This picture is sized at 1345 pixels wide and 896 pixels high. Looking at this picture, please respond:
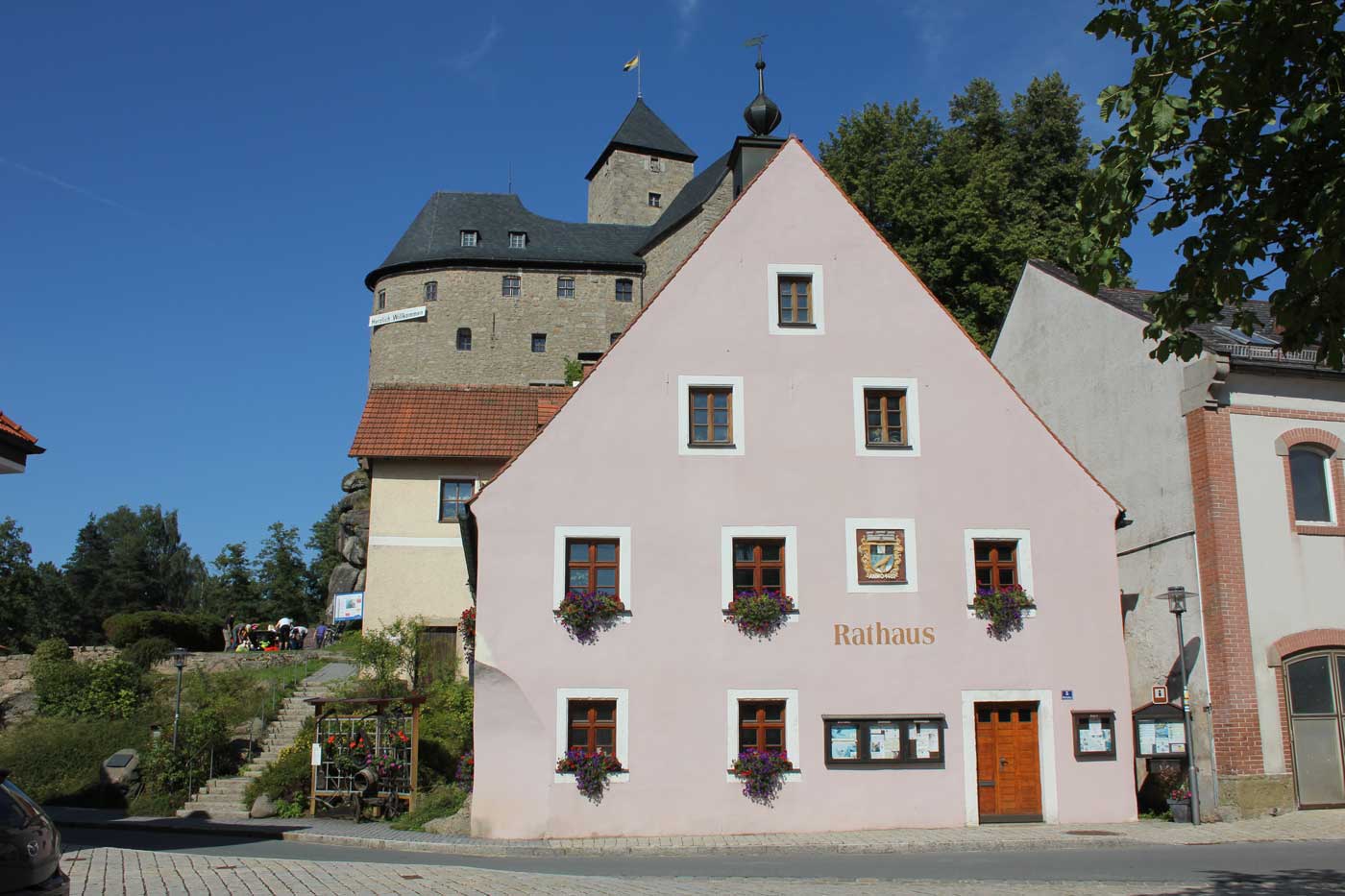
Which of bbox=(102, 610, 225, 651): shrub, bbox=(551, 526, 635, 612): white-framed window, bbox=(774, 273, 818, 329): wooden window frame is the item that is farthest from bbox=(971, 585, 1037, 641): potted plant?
bbox=(102, 610, 225, 651): shrub

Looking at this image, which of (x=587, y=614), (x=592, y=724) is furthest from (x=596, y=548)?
(x=592, y=724)

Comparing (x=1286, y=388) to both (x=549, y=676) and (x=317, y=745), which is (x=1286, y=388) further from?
(x=317, y=745)

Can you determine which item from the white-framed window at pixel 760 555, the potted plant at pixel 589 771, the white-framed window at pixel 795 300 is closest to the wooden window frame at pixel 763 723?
the white-framed window at pixel 760 555

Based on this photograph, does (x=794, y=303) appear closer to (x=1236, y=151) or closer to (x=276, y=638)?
(x=1236, y=151)

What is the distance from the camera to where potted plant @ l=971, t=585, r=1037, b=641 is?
1969 cm

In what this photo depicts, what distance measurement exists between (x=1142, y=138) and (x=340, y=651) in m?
32.5

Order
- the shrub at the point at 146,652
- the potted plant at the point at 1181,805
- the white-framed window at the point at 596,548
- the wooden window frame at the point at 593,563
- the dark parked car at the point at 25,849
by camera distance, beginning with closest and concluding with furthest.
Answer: the dark parked car at the point at 25,849 → the potted plant at the point at 1181,805 → the white-framed window at the point at 596,548 → the wooden window frame at the point at 593,563 → the shrub at the point at 146,652

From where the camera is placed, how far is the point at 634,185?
261 ft

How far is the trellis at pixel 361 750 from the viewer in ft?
71.0

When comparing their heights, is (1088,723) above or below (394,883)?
above

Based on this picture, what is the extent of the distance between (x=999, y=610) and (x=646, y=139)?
6655 cm

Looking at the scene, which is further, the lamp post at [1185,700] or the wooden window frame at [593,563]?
the wooden window frame at [593,563]

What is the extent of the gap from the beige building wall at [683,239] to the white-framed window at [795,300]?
1413 inches

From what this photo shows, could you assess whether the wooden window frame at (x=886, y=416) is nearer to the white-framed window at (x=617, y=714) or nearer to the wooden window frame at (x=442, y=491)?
the white-framed window at (x=617, y=714)
